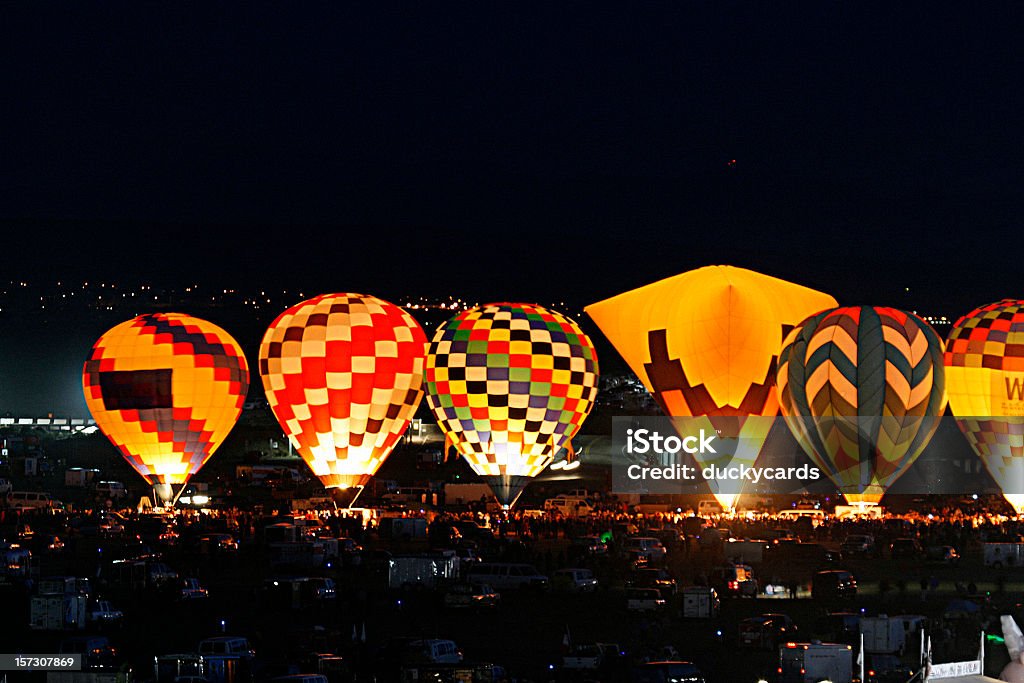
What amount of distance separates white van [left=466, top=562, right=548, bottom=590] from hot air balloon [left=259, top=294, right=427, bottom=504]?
34.5 feet

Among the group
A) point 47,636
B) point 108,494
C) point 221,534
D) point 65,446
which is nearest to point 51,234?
point 65,446

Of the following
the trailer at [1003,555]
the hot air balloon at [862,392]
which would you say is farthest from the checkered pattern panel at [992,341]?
the trailer at [1003,555]

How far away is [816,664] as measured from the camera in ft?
46.8

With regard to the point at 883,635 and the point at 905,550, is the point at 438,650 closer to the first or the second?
the point at 883,635

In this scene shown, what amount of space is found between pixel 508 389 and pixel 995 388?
28.3 ft

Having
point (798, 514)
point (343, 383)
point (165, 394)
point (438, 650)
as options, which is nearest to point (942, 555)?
point (798, 514)

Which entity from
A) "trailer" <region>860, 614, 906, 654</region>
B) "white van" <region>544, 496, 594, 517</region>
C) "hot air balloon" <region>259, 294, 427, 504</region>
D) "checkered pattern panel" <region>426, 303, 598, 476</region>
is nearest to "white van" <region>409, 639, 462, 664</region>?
"trailer" <region>860, 614, 906, 654</region>

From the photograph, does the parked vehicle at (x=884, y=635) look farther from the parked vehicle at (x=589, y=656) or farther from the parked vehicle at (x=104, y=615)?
the parked vehicle at (x=104, y=615)

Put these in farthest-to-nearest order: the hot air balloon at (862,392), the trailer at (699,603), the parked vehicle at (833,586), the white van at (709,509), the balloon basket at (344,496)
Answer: the balloon basket at (344,496)
the white van at (709,509)
the hot air balloon at (862,392)
the parked vehicle at (833,586)
the trailer at (699,603)

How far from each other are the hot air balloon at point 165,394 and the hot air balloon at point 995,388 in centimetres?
1325

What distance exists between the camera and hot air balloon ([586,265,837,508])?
3053 cm

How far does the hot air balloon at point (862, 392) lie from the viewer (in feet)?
92.9

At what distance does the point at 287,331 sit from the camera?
31.7 metres

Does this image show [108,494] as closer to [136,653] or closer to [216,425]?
[216,425]
